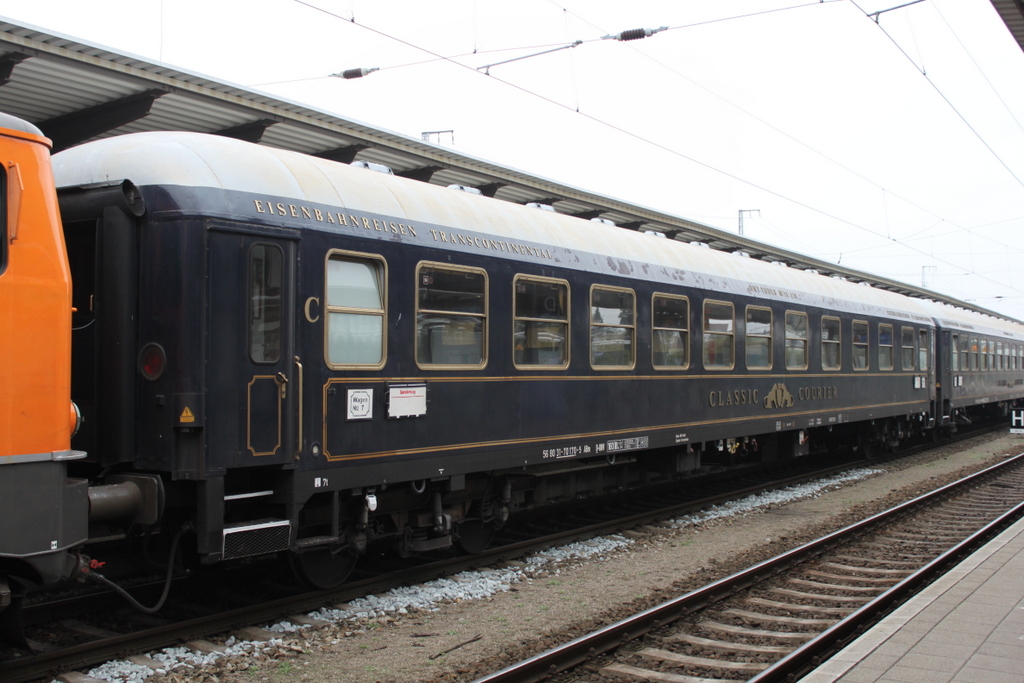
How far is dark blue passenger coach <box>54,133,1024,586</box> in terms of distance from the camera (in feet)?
19.8

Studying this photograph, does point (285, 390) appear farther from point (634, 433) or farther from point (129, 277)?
point (634, 433)

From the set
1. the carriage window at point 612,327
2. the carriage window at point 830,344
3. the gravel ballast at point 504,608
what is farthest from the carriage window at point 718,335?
the carriage window at point 830,344

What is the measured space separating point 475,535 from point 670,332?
13.1 ft

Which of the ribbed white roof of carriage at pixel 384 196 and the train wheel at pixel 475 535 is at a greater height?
the ribbed white roof of carriage at pixel 384 196

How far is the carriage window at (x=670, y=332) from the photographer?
10931 mm

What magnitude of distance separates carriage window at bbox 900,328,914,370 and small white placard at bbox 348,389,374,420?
15.4 m

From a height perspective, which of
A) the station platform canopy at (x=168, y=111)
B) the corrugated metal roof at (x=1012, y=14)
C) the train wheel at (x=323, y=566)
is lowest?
the train wheel at (x=323, y=566)

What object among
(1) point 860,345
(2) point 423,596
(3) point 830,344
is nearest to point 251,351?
(2) point 423,596

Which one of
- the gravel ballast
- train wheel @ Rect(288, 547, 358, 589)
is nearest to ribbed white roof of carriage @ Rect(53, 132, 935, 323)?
train wheel @ Rect(288, 547, 358, 589)

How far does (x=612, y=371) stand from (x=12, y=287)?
22.2 ft

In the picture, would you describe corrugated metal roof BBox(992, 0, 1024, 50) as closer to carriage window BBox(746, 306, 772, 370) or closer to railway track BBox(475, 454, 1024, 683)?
railway track BBox(475, 454, 1024, 683)

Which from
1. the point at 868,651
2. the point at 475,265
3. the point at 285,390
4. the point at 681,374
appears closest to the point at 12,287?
the point at 285,390

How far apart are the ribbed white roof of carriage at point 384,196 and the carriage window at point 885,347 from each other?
5.51 meters

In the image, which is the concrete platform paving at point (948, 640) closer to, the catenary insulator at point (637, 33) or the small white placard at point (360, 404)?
the small white placard at point (360, 404)
